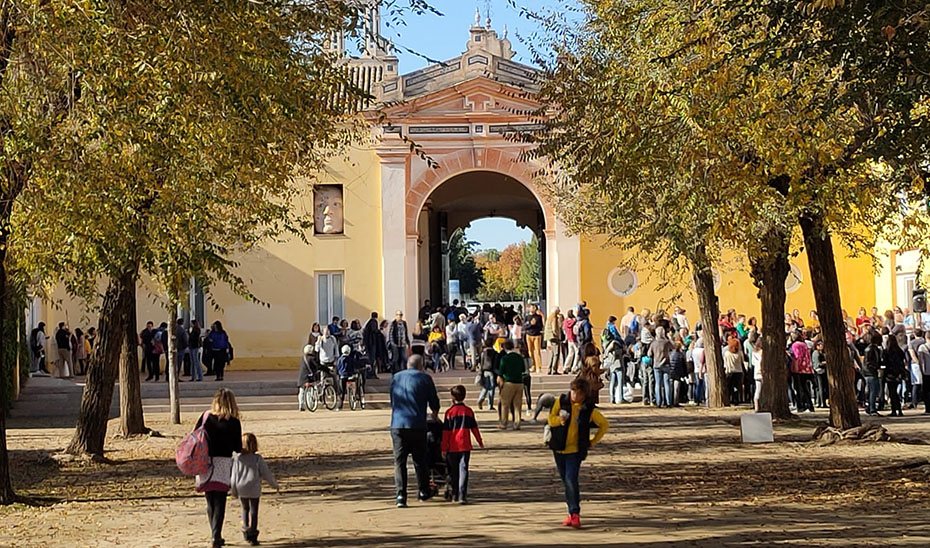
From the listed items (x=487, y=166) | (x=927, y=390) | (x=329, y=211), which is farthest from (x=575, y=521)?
(x=329, y=211)

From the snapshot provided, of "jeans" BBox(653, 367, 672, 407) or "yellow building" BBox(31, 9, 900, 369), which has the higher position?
"yellow building" BBox(31, 9, 900, 369)

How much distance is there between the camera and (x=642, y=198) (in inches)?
805

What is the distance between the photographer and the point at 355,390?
28547 millimetres

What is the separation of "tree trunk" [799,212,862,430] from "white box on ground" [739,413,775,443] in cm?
101

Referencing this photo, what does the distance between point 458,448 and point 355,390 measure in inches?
618

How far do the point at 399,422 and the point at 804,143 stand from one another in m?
5.16

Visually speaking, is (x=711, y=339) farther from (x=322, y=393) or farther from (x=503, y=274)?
(x=503, y=274)

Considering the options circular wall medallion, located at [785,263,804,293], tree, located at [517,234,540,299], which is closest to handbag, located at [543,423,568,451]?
circular wall medallion, located at [785,263,804,293]

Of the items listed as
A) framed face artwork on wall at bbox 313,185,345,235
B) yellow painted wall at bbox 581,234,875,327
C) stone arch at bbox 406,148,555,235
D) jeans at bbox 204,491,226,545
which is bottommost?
jeans at bbox 204,491,226,545

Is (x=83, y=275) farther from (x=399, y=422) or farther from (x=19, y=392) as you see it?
(x=19, y=392)

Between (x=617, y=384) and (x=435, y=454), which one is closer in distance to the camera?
(x=435, y=454)

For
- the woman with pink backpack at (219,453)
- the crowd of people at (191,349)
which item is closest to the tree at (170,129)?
the woman with pink backpack at (219,453)

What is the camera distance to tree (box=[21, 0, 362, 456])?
12.0m

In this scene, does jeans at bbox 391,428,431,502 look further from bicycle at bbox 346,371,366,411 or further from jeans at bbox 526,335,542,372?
jeans at bbox 526,335,542,372
